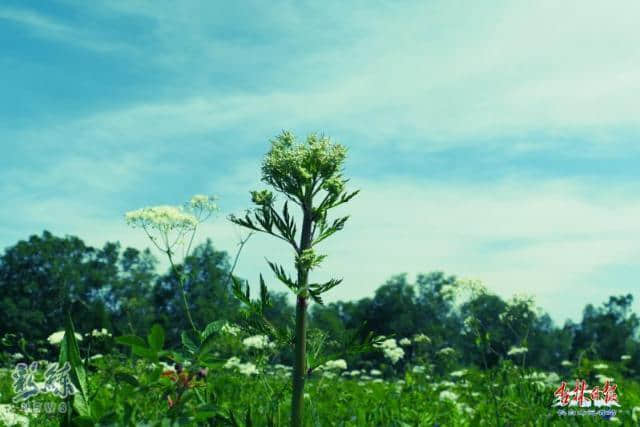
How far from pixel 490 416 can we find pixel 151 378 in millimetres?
4736

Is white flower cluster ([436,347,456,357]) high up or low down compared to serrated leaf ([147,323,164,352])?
down

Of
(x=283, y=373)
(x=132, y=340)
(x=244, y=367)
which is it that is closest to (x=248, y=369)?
(x=244, y=367)

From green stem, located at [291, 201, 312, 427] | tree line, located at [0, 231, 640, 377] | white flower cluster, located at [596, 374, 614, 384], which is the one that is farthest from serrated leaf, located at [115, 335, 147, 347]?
tree line, located at [0, 231, 640, 377]

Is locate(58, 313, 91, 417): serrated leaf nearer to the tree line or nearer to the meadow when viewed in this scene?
the meadow

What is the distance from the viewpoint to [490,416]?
251 inches

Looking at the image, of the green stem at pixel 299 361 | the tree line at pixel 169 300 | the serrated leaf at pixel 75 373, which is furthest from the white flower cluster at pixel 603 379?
the tree line at pixel 169 300

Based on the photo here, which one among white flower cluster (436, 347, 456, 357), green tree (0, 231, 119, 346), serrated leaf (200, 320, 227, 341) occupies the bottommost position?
white flower cluster (436, 347, 456, 357)

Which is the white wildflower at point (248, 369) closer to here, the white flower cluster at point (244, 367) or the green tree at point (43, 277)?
the white flower cluster at point (244, 367)

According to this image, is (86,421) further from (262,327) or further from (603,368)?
(603,368)

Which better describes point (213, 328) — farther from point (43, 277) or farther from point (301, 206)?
point (43, 277)

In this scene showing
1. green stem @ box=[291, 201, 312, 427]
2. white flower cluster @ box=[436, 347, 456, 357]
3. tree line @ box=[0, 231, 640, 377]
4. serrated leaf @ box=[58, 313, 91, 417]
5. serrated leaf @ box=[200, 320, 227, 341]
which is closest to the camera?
serrated leaf @ box=[200, 320, 227, 341]

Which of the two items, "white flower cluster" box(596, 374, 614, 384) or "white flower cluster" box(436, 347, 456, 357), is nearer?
"white flower cluster" box(596, 374, 614, 384)

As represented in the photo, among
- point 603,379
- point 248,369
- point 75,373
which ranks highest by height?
point 75,373

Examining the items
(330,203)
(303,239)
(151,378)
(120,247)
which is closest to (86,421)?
(151,378)
